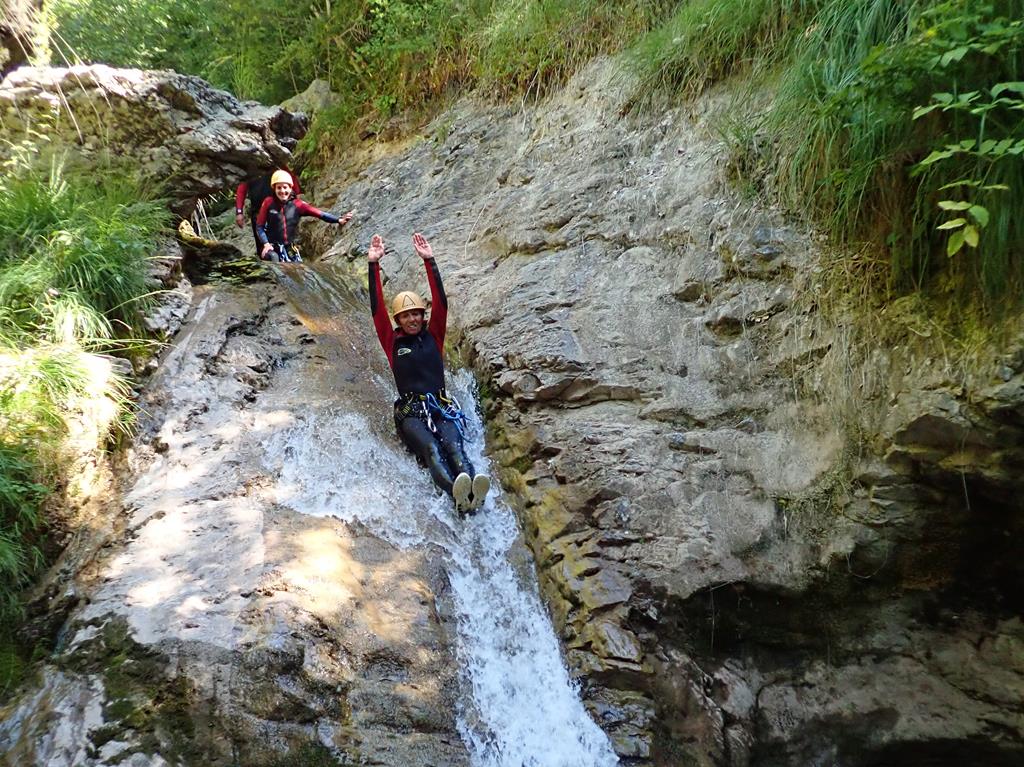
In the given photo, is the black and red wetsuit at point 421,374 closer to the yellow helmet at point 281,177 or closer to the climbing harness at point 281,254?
the yellow helmet at point 281,177

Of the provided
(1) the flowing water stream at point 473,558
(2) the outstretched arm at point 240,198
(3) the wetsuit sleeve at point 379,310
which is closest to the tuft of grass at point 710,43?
(3) the wetsuit sleeve at point 379,310

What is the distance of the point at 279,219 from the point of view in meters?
8.66

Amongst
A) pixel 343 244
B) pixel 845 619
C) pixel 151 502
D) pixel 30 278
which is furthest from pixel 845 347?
pixel 343 244

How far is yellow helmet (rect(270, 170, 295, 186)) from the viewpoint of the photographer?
26.7ft

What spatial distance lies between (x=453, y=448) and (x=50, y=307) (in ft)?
9.89

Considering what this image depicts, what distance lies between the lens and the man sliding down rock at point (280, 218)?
8.25 m

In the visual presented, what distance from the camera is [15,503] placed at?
4219mm

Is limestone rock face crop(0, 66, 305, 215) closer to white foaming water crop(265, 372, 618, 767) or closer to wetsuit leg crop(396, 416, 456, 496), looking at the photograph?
white foaming water crop(265, 372, 618, 767)

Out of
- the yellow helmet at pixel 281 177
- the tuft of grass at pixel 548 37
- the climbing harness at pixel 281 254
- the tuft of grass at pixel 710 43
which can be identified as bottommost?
the climbing harness at pixel 281 254

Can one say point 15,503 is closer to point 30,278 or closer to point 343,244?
point 30,278

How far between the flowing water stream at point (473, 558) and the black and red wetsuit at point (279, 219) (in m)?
3.31

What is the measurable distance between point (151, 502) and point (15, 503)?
0.72 meters

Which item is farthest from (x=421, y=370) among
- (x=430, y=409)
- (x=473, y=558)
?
(x=473, y=558)

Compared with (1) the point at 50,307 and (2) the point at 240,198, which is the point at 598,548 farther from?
(2) the point at 240,198
